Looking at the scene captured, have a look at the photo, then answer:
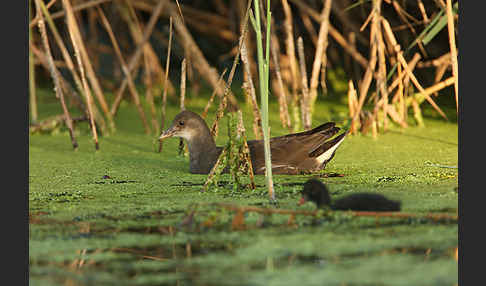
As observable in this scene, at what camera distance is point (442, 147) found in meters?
4.99

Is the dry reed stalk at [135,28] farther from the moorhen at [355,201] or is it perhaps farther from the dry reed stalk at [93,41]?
the moorhen at [355,201]

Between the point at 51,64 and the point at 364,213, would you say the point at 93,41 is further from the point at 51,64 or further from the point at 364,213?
the point at 364,213

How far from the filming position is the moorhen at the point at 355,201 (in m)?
2.88

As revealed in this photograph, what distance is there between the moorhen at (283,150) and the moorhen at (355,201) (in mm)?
1150

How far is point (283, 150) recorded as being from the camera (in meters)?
4.25

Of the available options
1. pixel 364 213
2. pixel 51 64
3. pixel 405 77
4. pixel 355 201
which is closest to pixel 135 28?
pixel 51 64

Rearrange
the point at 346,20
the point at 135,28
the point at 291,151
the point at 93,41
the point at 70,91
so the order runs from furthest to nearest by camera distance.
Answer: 1. the point at 93,41
2. the point at 346,20
3. the point at 135,28
4. the point at 70,91
5. the point at 291,151

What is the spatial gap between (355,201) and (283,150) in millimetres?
1372

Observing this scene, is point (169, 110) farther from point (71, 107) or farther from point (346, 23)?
point (346, 23)

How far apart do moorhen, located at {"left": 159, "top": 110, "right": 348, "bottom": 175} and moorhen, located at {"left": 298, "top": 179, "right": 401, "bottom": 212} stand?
115 centimetres

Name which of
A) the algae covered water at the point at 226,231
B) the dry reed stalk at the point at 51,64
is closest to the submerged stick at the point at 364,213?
the algae covered water at the point at 226,231

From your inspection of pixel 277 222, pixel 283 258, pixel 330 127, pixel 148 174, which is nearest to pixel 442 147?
pixel 330 127

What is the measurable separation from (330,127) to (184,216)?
1.77 metres

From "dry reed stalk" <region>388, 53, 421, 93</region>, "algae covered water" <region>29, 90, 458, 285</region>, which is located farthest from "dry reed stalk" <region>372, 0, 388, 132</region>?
"algae covered water" <region>29, 90, 458, 285</region>
